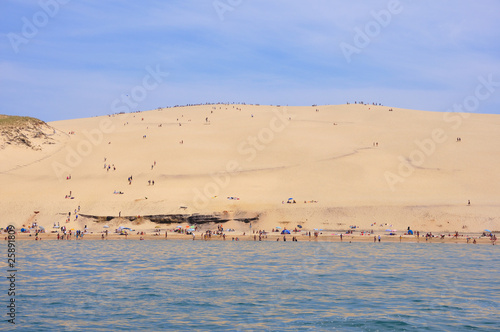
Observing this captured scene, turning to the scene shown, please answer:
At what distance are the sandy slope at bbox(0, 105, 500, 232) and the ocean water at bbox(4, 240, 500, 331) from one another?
12849 millimetres

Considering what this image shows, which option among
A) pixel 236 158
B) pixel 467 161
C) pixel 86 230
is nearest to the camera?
pixel 86 230

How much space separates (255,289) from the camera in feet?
90.3

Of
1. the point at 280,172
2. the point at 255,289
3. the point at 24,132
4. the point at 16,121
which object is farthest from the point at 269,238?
the point at 16,121

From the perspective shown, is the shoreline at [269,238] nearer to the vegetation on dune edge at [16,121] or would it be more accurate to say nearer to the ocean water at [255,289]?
the ocean water at [255,289]

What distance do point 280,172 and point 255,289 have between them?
150 ft

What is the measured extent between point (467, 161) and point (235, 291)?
58049 mm

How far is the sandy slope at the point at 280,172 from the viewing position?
57.4 metres

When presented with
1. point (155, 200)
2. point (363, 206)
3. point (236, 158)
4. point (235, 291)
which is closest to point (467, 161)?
point (363, 206)

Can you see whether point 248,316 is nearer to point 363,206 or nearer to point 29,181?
point 363,206

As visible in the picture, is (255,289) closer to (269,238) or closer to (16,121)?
(269,238)

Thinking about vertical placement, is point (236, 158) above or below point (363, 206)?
above

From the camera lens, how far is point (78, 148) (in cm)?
8519

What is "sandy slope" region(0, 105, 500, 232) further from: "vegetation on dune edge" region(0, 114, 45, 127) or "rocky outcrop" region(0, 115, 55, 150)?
"vegetation on dune edge" region(0, 114, 45, 127)

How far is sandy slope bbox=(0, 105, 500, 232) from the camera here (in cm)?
5744
